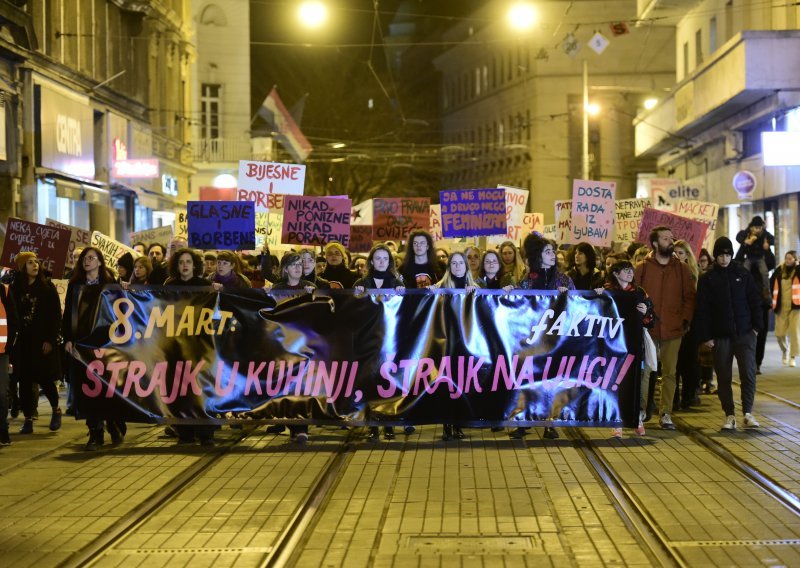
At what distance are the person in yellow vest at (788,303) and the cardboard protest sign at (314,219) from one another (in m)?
6.71

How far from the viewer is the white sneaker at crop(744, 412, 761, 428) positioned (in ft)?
42.5

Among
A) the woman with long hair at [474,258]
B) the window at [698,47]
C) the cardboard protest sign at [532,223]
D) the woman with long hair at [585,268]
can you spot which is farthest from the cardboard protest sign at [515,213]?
the window at [698,47]

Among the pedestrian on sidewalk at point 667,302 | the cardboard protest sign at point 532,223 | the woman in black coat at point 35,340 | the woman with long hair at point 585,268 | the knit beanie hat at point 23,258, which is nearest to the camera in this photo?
the pedestrian on sidewalk at point 667,302

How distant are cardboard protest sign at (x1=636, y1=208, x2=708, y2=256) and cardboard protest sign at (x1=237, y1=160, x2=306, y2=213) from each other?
16.5 ft

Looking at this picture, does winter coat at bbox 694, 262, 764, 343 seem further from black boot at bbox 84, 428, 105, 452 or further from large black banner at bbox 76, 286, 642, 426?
black boot at bbox 84, 428, 105, 452

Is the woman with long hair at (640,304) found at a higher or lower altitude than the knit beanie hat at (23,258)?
lower

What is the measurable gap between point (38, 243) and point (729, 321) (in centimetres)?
876

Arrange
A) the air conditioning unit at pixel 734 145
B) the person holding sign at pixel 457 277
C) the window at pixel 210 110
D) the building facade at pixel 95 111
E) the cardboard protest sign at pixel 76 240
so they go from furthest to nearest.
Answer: the window at pixel 210 110
the air conditioning unit at pixel 734 145
the building facade at pixel 95 111
the cardboard protest sign at pixel 76 240
the person holding sign at pixel 457 277

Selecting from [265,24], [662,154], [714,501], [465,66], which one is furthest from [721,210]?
[465,66]

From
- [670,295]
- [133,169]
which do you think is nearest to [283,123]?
[133,169]

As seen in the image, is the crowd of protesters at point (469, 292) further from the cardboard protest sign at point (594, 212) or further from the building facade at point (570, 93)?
the building facade at point (570, 93)

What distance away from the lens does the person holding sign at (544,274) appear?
12656 mm

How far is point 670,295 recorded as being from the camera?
13.3 meters

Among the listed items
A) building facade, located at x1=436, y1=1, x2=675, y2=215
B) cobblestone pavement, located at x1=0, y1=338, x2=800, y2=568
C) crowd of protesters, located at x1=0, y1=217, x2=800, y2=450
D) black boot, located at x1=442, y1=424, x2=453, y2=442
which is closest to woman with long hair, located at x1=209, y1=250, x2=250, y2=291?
crowd of protesters, located at x1=0, y1=217, x2=800, y2=450
